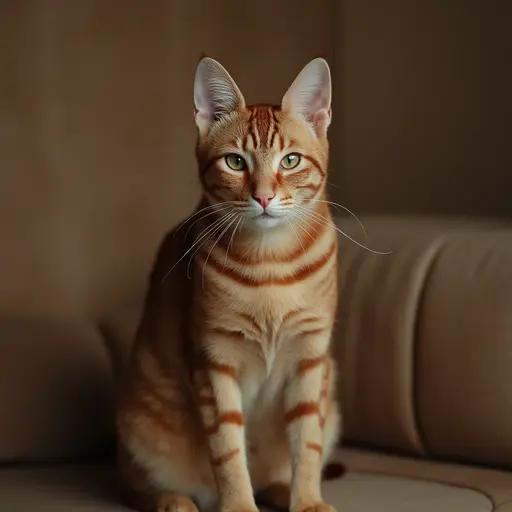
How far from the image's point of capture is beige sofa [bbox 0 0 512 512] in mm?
1799

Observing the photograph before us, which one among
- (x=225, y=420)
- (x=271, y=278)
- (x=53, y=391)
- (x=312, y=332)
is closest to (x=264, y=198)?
(x=271, y=278)

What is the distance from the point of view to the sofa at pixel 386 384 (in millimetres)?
1734

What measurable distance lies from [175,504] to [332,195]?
4.35ft

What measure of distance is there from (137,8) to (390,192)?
845 millimetres

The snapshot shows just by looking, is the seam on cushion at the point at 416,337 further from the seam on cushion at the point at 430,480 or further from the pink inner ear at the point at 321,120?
the pink inner ear at the point at 321,120

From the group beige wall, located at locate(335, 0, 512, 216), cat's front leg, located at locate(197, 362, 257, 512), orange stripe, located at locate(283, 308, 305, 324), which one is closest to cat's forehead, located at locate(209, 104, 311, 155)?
orange stripe, located at locate(283, 308, 305, 324)

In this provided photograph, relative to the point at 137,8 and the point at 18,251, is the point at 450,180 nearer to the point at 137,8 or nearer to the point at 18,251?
the point at 137,8

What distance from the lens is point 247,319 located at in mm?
1532

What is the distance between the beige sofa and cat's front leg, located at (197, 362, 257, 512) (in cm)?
21

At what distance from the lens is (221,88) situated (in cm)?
155

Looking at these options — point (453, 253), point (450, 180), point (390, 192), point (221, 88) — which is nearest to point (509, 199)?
point (450, 180)

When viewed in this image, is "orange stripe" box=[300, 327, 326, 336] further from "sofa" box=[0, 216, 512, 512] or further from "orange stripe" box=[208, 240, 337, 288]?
"sofa" box=[0, 216, 512, 512]

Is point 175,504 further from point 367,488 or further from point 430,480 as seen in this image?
point 430,480

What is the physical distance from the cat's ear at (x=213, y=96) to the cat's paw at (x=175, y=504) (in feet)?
2.04
